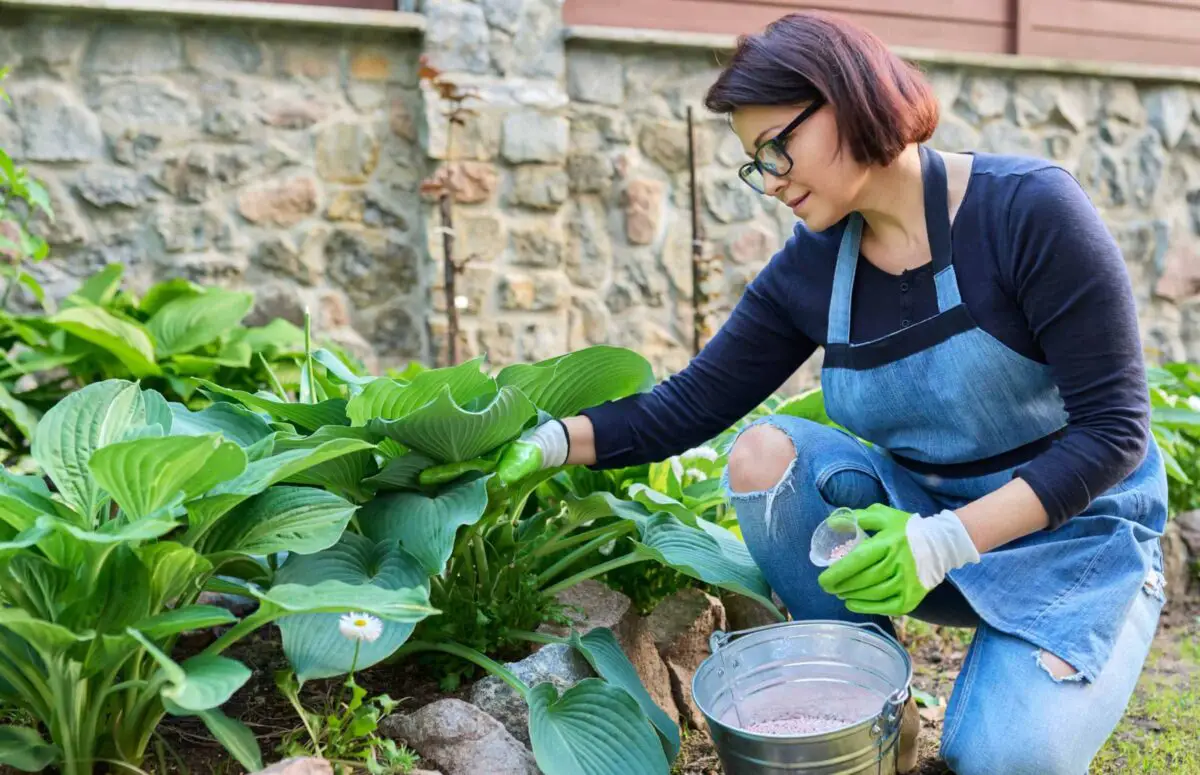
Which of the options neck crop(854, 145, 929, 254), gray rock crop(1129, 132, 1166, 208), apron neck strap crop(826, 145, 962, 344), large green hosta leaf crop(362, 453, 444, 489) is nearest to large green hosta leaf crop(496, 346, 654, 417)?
large green hosta leaf crop(362, 453, 444, 489)

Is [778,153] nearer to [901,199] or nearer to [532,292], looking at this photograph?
[901,199]

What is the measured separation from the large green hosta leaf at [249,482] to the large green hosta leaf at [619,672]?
1.50ft

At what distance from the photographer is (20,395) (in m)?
2.53

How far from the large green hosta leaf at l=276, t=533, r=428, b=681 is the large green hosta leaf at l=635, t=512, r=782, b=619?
13.6 inches

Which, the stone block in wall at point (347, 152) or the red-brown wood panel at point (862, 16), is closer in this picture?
the stone block in wall at point (347, 152)

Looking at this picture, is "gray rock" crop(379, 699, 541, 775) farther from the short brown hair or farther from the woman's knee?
the short brown hair

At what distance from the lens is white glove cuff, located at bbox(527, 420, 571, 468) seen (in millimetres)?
1583

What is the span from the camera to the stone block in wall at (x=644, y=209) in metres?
3.78

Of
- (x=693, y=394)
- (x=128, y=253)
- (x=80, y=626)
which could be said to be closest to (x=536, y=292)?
(x=128, y=253)

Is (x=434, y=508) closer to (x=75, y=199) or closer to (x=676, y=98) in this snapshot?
(x=75, y=199)

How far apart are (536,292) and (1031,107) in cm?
214

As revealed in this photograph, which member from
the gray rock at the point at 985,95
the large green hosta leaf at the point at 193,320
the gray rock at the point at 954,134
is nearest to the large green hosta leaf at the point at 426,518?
the large green hosta leaf at the point at 193,320

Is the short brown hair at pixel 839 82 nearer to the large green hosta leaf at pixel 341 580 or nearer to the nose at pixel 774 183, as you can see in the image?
the nose at pixel 774 183

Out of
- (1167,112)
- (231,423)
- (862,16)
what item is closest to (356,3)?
(862,16)
